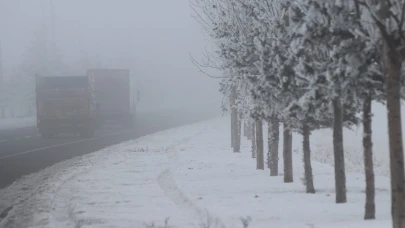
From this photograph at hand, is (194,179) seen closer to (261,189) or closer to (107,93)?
(261,189)

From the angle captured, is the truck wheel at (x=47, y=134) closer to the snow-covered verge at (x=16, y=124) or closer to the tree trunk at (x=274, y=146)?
the snow-covered verge at (x=16, y=124)

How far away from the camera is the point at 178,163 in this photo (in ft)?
56.0

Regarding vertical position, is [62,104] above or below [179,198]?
above

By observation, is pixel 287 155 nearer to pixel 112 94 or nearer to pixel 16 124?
pixel 112 94

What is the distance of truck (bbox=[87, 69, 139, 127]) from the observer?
38625 millimetres

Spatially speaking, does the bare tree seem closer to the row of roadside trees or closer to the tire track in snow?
the row of roadside trees

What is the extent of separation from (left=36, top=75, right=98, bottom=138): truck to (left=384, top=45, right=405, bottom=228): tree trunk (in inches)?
953

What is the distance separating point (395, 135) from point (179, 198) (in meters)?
5.55

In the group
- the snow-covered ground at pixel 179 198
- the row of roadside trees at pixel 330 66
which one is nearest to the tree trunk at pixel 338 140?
the row of roadside trees at pixel 330 66

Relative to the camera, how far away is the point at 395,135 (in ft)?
20.5

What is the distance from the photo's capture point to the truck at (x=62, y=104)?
28812mm

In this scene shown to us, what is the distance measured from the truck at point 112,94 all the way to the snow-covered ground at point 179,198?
2161cm

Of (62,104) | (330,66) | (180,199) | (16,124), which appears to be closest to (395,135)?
(330,66)

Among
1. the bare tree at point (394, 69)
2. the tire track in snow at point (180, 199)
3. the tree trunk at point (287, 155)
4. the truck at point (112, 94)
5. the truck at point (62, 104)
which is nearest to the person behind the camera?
the bare tree at point (394, 69)
